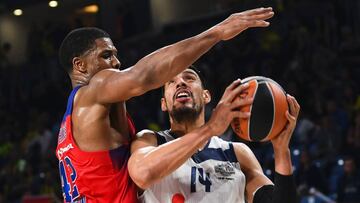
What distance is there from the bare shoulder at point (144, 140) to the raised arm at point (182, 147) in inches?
6.4

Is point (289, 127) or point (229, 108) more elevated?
point (229, 108)

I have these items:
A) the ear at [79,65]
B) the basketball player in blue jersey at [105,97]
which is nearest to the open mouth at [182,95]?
the basketball player in blue jersey at [105,97]

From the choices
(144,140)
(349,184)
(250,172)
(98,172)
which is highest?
(144,140)

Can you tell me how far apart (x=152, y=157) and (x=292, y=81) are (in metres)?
7.51

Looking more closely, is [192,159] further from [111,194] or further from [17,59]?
[17,59]

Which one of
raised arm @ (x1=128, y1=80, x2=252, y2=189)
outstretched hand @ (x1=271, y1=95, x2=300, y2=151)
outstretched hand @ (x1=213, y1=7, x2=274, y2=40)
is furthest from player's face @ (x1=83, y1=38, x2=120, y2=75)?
outstretched hand @ (x1=271, y1=95, x2=300, y2=151)

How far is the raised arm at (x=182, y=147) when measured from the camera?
3.53 metres

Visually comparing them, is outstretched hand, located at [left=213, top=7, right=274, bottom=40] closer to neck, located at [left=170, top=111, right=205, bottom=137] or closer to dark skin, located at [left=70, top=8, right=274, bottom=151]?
dark skin, located at [left=70, top=8, right=274, bottom=151]

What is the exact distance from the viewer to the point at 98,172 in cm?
397

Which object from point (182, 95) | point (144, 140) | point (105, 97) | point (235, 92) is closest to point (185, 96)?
point (182, 95)

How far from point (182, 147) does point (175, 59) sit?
1.43 ft

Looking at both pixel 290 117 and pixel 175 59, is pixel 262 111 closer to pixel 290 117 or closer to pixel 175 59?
pixel 290 117

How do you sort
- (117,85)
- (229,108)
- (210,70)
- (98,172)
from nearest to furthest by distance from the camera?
(229,108) → (117,85) → (98,172) → (210,70)

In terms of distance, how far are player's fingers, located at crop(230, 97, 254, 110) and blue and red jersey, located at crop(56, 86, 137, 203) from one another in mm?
786
